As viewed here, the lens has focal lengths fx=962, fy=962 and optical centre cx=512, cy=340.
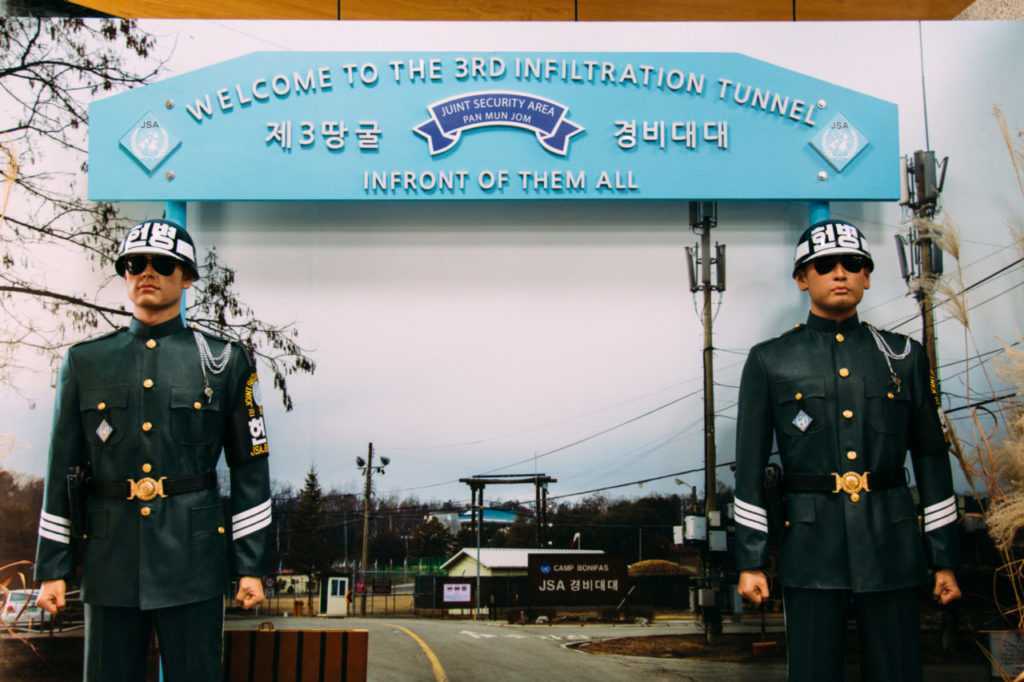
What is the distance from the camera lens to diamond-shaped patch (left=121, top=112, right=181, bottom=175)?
4.77m

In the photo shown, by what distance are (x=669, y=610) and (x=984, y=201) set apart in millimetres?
2712

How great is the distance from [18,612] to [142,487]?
176cm

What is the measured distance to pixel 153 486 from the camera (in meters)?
3.70

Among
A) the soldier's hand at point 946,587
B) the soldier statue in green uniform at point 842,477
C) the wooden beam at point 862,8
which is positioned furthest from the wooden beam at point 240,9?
the soldier's hand at point 946,587

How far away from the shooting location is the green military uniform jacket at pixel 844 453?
12.5 ft

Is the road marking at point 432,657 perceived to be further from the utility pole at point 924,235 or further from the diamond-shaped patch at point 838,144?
the diamond-shaped patch at point 838,144

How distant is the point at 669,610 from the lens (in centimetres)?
489

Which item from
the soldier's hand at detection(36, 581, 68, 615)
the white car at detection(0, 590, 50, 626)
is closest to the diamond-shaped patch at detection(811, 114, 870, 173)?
the soldier's hand at detection(36, 581, 68, 615)

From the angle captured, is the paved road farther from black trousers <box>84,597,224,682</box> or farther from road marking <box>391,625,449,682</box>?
black trousers <box>84,597,224,682</box>

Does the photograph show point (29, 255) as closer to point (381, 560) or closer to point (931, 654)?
point (381, 560)

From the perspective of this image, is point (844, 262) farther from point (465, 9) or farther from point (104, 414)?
point (104, 414)

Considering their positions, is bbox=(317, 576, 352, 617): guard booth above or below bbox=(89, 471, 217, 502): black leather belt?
below

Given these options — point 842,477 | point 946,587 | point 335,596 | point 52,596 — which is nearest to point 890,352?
point 842,477

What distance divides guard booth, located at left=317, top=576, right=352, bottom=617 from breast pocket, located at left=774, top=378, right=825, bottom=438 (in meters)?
2.37
